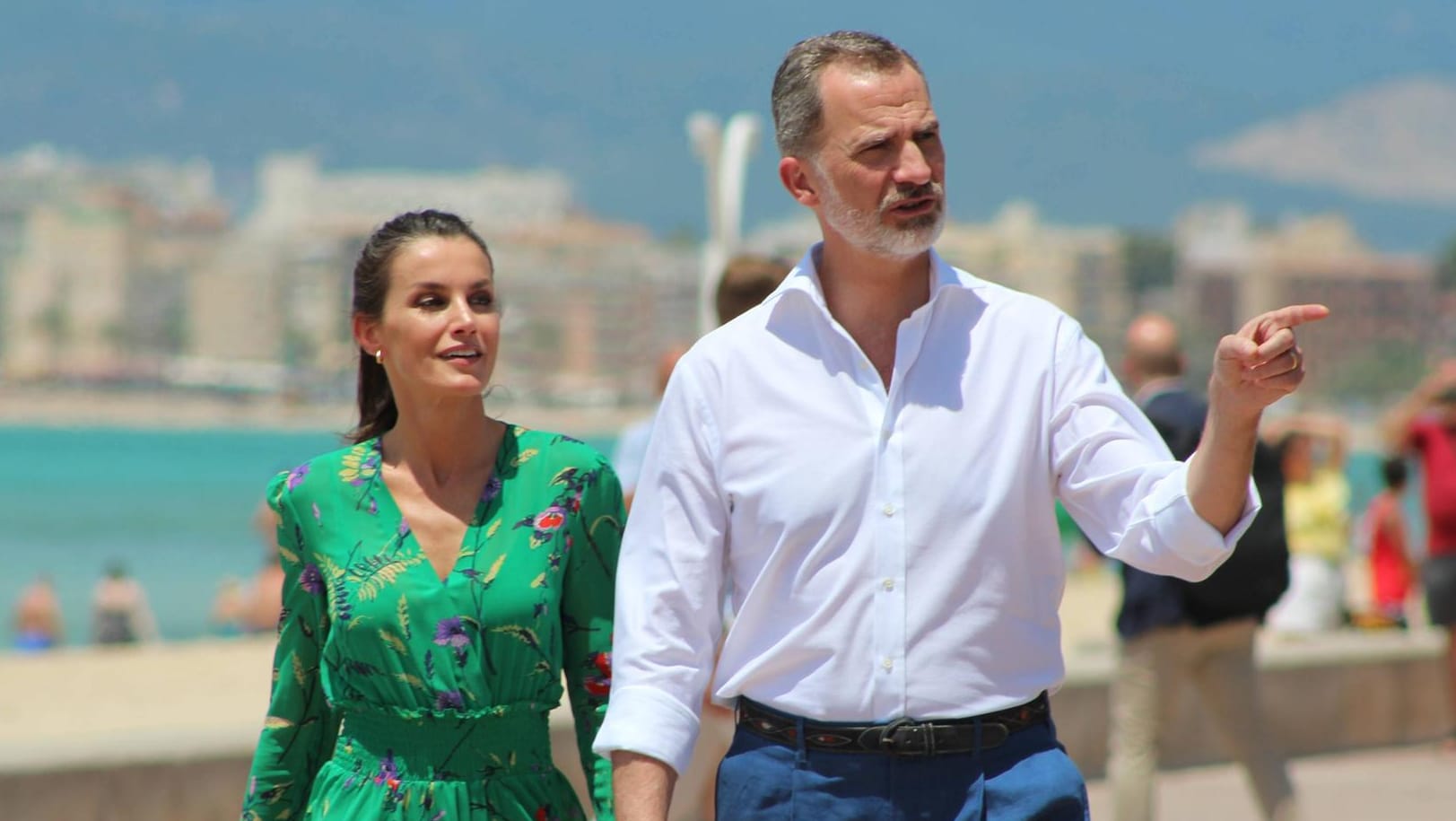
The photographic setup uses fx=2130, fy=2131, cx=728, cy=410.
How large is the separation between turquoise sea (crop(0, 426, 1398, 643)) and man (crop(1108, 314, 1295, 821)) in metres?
15.4

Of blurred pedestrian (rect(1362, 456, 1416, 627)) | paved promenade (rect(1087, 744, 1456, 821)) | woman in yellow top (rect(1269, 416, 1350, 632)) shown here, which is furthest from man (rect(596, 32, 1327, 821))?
blurred pedestrian (rect(1362, 456, 1416, 627))

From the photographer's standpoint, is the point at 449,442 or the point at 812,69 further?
the point at 449,442

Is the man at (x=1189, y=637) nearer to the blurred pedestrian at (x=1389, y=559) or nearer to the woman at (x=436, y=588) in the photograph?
the woman at (x=436, y=588)

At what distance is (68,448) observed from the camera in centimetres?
15075

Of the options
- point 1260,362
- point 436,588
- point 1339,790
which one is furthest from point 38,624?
point 1260,362

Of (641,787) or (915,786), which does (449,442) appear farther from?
(915,786)

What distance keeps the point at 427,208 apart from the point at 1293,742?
629 centimetres

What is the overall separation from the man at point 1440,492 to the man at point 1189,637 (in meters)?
2.97

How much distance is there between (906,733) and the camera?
2805mm

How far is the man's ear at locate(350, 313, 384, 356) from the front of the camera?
3482 mm

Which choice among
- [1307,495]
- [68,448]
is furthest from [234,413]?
[1307,495]

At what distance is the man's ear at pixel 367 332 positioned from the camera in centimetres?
348

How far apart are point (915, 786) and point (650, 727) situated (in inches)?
14.1

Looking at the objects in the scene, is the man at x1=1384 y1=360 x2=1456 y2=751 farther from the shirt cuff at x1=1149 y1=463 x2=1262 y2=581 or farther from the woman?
the shirt cuff at x1=1149 y1=463 x2=1262 y2=581
